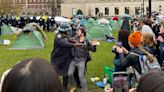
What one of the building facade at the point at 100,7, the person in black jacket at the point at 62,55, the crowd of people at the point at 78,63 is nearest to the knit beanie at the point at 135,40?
the crowd of people at the point at 78,63

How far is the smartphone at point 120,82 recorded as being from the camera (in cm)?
828

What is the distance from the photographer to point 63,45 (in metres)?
10.3

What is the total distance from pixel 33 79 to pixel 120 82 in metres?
5.91

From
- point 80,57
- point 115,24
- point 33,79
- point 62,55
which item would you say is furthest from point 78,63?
point 115,24

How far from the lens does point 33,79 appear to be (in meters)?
2.55

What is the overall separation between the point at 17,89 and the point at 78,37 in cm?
Answer: 782

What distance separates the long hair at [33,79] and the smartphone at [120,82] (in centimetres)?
565

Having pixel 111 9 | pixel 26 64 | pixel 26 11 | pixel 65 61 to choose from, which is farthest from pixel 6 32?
pixel 26 11

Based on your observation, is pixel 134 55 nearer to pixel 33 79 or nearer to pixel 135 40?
pixel 135 40

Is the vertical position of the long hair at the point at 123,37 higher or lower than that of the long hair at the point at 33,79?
lower

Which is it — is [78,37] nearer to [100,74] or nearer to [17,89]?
[100,74]

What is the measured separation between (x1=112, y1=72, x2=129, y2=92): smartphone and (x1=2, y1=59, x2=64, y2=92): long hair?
565cm

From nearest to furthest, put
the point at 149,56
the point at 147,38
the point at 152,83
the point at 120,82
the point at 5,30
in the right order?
the point at 152,83, the point at 149,56, the point at 147,38, the point at 120,82, the point at 5,30

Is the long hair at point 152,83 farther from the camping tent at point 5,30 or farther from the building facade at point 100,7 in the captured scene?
the building facade at point 100,7
